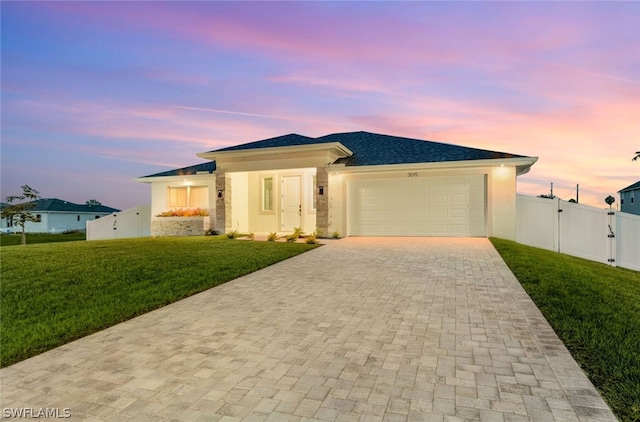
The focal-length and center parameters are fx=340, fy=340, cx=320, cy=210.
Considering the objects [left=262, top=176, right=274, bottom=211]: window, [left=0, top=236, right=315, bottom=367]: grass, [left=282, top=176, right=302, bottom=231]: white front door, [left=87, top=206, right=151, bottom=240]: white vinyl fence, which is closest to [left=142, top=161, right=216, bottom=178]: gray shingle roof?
[left=87, top=206, right=151, bottom=240]: white vinyl fence

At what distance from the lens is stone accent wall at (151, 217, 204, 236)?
1638 centimetres

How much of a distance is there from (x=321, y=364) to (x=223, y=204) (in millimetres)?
13134

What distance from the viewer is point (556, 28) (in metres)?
10.4

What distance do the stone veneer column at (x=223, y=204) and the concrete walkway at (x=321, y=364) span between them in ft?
32.5

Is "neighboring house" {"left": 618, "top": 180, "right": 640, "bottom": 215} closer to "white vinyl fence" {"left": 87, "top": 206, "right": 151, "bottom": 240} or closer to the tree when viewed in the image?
"white vinyl fence" {"left": 87, "top": 206, "right": 151, "bottom": 240}

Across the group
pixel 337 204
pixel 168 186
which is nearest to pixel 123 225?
pixel 168 186

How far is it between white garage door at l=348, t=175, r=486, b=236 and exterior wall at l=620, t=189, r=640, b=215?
28.5 m

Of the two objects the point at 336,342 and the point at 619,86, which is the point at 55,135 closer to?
the point at 336,342

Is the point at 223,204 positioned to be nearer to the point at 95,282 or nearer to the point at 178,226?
the point at 178,226

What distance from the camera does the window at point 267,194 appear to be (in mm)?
16344

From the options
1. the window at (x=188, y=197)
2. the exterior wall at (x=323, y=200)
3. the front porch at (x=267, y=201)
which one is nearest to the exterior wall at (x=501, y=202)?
the exterior wall at (x=323, y=200)

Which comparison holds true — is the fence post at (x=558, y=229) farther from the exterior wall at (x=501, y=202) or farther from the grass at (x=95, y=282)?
the grass at (x=95, y=282)

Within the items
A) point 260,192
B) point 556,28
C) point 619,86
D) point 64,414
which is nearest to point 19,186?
point 260,192

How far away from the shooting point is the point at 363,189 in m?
14.9
